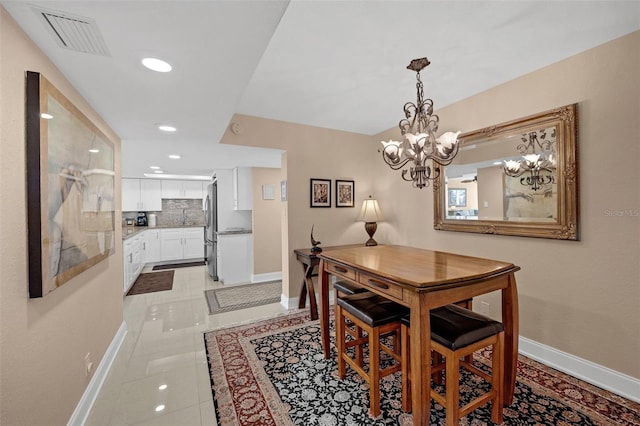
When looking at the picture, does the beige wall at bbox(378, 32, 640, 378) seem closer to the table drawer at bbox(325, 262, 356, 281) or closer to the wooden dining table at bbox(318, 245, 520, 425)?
the wooden dining table at bbox(318, 245, 520, 425)

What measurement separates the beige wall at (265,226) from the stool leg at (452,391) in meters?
4.01

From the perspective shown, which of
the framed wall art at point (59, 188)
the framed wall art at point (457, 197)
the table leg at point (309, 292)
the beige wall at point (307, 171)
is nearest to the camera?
the framed wall art at point (59, 188)

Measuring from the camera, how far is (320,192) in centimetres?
372

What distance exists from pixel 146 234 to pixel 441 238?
6.29m

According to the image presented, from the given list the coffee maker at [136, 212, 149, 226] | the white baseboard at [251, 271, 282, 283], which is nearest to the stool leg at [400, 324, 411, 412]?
the white baseboard at [251, 271, 282, 283]

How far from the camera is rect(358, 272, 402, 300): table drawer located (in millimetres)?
1555

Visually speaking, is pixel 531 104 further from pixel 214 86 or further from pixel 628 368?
pixel 214 86

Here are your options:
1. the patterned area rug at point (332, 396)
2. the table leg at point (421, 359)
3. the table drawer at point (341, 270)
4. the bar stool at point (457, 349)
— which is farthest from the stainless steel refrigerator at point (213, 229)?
the table leg at point (421, 359)

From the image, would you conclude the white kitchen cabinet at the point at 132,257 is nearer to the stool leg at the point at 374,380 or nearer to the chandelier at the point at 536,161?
the stool leg at the point at 374,380

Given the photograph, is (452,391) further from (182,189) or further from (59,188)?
(182,189)

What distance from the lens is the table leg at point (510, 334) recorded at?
66.8 inches

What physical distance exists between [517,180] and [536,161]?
208mm

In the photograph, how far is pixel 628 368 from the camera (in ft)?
6.06

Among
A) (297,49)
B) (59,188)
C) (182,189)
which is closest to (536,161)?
(297,49)
